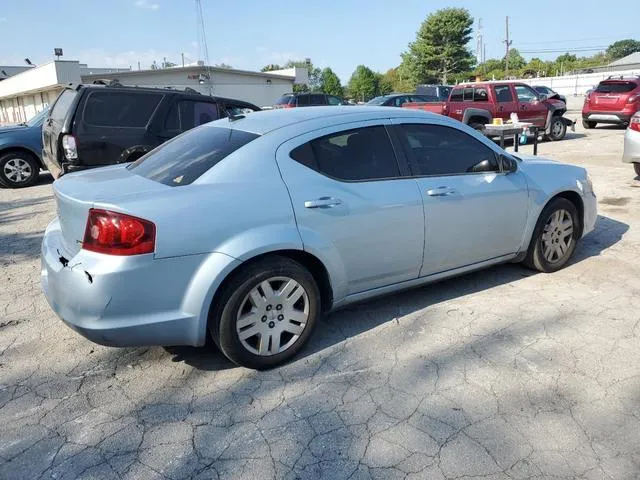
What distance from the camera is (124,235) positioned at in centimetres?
264

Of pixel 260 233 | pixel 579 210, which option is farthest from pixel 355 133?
pixel 579 210

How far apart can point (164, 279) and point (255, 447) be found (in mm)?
989

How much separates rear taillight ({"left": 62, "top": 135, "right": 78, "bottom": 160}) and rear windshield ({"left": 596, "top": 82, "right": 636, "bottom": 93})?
16128mm

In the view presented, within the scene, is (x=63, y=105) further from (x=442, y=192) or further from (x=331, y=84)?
(x=331, y=84)

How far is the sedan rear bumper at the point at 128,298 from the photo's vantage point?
263 centimetres

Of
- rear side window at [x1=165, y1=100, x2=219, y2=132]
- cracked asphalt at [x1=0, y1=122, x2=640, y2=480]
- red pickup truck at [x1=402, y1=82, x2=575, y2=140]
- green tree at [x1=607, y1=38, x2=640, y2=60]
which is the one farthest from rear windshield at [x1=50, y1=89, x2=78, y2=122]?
green tree at [x1=607, y1=38, x2=640, y2=60]

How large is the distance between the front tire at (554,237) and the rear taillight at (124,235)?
10.7ft

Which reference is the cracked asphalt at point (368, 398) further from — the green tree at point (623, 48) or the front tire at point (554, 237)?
the green tree at point (623, 48)

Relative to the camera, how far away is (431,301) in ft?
13.2

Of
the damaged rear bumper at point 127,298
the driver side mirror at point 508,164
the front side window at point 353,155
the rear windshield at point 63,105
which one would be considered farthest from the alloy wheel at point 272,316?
the rear windshield at point 63,105

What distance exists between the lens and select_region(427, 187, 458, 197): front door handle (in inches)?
143

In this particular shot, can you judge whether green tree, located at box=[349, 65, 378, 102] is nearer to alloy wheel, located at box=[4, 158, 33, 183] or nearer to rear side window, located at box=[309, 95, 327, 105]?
rear side window, located at box=[309, 95, 327, 105]

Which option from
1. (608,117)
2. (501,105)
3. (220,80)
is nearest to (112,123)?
(501,105)

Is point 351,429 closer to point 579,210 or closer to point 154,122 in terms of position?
point 579,210
